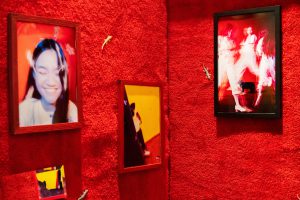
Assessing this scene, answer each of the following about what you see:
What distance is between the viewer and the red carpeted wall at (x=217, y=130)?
6.25 ft

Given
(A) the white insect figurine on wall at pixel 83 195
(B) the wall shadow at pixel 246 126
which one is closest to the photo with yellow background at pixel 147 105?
(B) the wall shadow at pixel 246 126

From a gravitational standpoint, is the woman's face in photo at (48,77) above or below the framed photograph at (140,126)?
above

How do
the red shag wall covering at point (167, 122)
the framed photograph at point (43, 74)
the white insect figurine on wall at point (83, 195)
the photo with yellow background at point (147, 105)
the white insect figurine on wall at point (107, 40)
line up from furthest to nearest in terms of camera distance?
the photo with yellow background at point (147, 105) < the white insect figurine on wall at point (107, 40) < the white insect figurine on wall at point (83, 195) < the red shag wall covering at point (167, 122) < the framed photograph at point (43, 74)

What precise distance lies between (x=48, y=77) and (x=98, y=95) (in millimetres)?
304

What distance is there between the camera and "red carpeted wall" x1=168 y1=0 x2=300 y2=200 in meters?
1.91

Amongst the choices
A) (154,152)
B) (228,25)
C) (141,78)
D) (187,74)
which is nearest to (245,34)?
(228,25)

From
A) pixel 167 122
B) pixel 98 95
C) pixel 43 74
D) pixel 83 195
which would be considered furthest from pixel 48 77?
pixel 167 122

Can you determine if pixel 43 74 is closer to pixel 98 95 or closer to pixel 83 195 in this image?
pixel 98 95

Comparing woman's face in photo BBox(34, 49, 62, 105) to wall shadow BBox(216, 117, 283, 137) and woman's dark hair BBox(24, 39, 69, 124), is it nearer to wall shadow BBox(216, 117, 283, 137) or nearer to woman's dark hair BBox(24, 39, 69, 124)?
woman's dark hair BBox(24, 39, 69, 124)

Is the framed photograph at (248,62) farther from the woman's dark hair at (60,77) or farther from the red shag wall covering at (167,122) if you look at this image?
the woman's dark hair at (60,77)

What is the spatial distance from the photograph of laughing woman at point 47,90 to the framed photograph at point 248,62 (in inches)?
32.5

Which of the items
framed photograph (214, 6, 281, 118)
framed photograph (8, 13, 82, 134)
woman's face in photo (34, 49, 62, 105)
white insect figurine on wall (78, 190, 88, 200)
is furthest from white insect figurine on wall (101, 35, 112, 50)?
white insect figurine on wall (78, 190, 88, 200)

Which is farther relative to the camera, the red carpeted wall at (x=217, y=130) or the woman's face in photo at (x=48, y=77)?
the red carpeted wall at (x=217, y=130)

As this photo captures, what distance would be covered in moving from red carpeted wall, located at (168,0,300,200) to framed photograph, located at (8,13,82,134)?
0.71m
